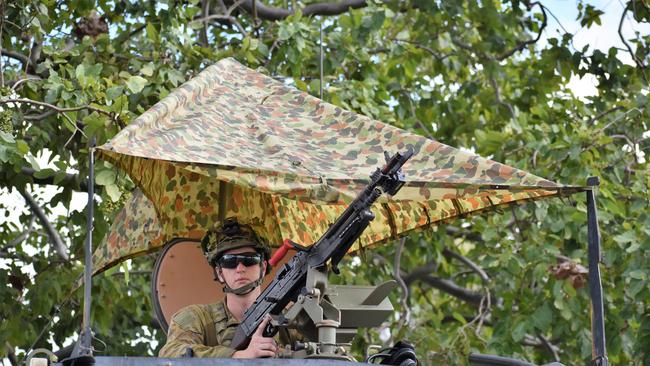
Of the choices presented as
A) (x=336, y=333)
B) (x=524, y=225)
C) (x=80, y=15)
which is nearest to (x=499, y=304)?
(x=524, y=225)

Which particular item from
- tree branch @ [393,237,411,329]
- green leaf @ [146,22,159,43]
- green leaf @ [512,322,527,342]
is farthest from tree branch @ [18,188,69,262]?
green leaf @ [512,322,527,342]

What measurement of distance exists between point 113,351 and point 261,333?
5.76 meters

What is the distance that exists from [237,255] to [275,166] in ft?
2.66

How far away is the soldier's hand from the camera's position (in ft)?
20.7

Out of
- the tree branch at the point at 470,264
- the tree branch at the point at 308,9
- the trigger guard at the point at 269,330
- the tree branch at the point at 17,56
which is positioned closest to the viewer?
the trigger guard at the point at 269,330

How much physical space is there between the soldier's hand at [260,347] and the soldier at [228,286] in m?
0.50

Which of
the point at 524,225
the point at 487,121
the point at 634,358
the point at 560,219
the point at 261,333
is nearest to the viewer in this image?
the point at 261,333

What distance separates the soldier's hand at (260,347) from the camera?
6312 millimetres

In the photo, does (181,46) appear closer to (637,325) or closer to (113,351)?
(113,351)

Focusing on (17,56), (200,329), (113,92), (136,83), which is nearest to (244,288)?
(200,329)

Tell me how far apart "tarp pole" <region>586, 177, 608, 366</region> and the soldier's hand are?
1401mm

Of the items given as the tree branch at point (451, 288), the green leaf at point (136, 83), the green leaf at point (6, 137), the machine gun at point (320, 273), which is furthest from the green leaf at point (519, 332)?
the machine gun at point (320, 273)

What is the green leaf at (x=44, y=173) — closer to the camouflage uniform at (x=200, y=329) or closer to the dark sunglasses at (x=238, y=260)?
the camouflage uniform at (x=200, y=329)

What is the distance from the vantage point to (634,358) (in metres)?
10.5
